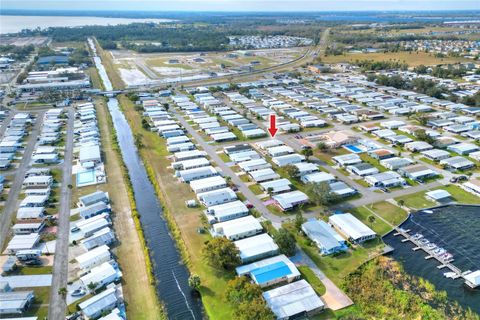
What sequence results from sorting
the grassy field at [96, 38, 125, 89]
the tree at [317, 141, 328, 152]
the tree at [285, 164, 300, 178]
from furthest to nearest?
the grassy field at [96, 38, 125, 89] → the tree at [317, 141, 328, 152] → the tree at [285, 164, 300, 178]

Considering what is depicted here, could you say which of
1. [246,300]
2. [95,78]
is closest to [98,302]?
[246,300]

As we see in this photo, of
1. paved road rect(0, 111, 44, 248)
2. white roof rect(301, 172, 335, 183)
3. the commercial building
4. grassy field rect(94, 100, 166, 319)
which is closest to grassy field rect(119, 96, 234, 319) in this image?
grassy field rect(94, 100, 166, 319)

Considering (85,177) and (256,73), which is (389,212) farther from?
(256,73)

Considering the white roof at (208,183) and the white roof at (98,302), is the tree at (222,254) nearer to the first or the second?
the white roof at (98,302)

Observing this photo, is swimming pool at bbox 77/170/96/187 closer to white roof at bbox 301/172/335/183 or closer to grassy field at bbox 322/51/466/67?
white roof at bbox 301/172/335/183

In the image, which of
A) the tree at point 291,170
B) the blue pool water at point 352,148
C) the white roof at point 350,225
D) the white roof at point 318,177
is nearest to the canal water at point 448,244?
the white roof at point 350,225

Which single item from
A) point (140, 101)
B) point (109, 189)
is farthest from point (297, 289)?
point (140, 101)
